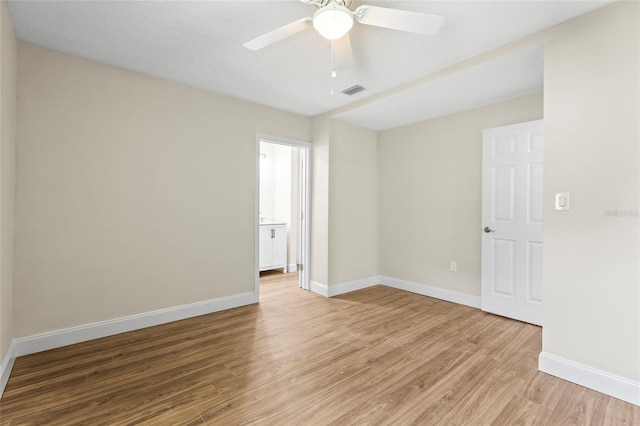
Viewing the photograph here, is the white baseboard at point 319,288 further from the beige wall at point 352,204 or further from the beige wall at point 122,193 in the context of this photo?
the beige wall at point 122,193

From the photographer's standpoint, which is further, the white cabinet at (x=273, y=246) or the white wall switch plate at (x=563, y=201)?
the white cabinet at (x=273, y=246)

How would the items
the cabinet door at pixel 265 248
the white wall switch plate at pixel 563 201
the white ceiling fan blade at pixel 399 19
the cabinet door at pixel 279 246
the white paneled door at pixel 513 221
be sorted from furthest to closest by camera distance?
the cabinet door at pixel 279 246
the cabinet door at pixel 265 248
the white paneled door at pixel 513 221
the white wall switch plate at pixel 563 201
the white ceiling fan blade at pixel 399 19

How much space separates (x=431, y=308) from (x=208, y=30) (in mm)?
3651

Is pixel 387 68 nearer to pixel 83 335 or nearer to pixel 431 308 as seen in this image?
pixel 431 308

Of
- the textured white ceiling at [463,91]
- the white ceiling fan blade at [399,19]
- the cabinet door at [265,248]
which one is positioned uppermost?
the textured white ceiling at [463,91]

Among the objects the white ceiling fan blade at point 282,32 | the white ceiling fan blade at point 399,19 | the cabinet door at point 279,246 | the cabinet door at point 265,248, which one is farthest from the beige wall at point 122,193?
the white ceiling fan blade at point 399,19

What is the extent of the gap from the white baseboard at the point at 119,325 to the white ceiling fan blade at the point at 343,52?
9.38 ft

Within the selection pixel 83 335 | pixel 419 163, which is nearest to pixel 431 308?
pixel 419 163

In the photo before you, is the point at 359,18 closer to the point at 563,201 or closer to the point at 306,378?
the point at 563,201

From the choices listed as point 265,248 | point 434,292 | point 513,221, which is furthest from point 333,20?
point 265,248

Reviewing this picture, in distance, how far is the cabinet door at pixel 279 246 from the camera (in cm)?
537

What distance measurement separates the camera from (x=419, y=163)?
14.0ft

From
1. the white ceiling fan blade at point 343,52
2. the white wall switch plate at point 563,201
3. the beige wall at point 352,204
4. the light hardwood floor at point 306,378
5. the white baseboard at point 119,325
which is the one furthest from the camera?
the beige wall at point 352,204

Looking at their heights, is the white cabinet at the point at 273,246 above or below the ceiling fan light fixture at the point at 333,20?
below
